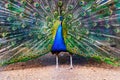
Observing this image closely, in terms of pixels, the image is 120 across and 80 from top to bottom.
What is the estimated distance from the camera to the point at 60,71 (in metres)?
6.88

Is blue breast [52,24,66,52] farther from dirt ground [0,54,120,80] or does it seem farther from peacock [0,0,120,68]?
dirt ground [0,54,120,80]

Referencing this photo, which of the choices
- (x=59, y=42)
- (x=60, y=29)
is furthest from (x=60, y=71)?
(x=60, y=29)

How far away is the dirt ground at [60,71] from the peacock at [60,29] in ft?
0.73

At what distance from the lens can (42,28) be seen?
6895 mm

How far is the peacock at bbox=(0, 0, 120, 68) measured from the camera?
688 centimetres

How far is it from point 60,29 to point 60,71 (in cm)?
70

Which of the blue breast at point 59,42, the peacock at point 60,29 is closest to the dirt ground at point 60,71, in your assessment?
the peacock at point 60,29

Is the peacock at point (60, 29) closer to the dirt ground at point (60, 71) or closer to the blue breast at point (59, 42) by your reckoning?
the blue breast at point (59, 42)

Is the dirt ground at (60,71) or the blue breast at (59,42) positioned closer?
the dirt ground at (60,71)

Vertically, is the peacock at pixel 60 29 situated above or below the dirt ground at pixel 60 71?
above

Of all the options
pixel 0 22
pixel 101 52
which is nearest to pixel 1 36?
pixel 0 22

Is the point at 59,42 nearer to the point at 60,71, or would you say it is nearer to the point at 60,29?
the point at 60,29

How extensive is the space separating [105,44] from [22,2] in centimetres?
157

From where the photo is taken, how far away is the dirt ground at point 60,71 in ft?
21.8
